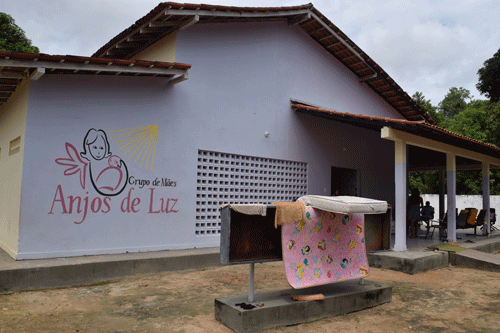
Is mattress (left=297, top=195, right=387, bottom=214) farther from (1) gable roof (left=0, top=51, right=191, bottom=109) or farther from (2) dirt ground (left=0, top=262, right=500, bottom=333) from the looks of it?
(1) gable roof (left=0, top=51, right=191, bottom=109)

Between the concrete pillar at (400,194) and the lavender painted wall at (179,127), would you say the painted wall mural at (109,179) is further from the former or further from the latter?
the concrete pillar at (400,194)

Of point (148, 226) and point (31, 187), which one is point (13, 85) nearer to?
point (31, 187)

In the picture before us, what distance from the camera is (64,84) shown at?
6.18 meters

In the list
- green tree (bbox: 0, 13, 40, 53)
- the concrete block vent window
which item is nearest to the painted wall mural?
the concrete block vent window

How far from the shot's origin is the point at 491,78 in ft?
58.4

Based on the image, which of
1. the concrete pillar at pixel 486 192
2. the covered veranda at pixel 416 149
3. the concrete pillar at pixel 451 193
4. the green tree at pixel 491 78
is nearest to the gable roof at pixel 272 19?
the covered veranda at pixel 416 149

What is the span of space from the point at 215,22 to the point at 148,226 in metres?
4.53

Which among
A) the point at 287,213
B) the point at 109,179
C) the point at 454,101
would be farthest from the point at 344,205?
the point at 454,101

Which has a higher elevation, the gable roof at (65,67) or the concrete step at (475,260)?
the gable roof at (65,67)

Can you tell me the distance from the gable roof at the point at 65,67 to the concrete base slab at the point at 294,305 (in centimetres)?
405

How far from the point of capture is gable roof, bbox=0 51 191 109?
5.25m

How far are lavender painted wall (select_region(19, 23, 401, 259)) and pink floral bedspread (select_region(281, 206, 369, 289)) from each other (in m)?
3.67

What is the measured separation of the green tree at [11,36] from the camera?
49.6 ft

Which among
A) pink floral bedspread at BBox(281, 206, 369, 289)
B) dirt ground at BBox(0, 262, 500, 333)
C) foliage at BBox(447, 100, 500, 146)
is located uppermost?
foliage at BBox(447, 100, 500, 146)
